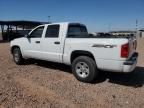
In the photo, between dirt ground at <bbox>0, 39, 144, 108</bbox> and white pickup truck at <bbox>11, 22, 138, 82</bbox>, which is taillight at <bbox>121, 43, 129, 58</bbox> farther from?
dirt ground at <bbox>0, 39, 144, 108</bbox>

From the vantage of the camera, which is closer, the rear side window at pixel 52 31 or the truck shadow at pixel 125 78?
the truck shadow at pixel 125 78

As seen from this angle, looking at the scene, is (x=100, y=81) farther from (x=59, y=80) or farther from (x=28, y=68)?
(x=28, y=68)

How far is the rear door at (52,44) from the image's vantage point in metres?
7.16

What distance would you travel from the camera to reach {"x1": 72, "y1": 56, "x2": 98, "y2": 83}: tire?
20.4 ft

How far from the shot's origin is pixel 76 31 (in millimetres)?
7656

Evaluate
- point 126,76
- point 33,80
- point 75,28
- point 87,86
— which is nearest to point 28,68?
point 33,80

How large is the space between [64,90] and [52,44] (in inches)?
86.7

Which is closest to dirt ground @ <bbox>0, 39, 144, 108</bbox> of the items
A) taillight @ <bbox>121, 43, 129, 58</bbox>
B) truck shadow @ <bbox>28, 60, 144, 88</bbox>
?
truck shadow @ <bbox>28, 60, 144, 88</bbox>

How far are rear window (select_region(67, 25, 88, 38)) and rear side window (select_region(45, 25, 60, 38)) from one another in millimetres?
465

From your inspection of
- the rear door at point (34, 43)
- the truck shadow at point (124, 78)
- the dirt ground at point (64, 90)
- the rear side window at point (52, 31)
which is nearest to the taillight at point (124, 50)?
the dirt ground at point (64, 90)

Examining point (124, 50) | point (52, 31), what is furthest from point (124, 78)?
point (52, 31)

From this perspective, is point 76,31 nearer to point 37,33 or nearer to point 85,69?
point 37,33

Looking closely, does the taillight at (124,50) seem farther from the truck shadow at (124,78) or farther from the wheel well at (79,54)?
the truck shadow at (124,78)

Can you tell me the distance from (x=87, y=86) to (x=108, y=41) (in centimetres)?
149
